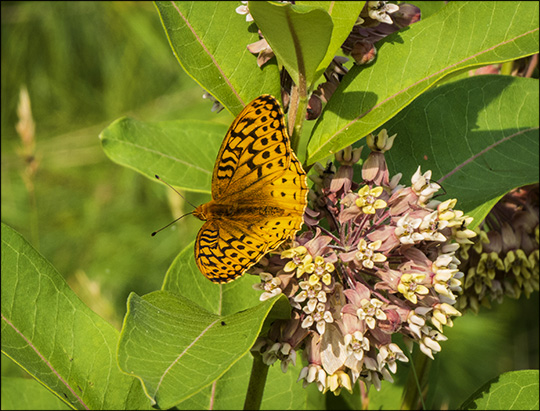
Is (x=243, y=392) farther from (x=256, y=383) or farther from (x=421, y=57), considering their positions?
(x=421, y=57)

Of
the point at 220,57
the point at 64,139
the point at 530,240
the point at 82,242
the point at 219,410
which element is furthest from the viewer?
the point at 64,139

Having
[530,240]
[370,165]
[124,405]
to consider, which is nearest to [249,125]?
[370,165]

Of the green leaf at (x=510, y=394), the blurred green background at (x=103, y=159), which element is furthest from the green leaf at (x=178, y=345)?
the blurred green background at (x=103, y=159)

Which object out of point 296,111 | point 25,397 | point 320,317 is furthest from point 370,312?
point 25,397

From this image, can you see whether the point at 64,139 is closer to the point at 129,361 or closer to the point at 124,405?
the point at 124,405

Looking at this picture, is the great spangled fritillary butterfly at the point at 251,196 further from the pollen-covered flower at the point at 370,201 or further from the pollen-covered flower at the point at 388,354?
the pollen-covered flower at the point at 388,354

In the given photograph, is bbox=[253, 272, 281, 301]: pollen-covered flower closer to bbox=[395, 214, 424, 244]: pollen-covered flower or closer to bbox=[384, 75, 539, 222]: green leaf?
bbox=[395, 214, 424, 244]: pollen-covered flower
